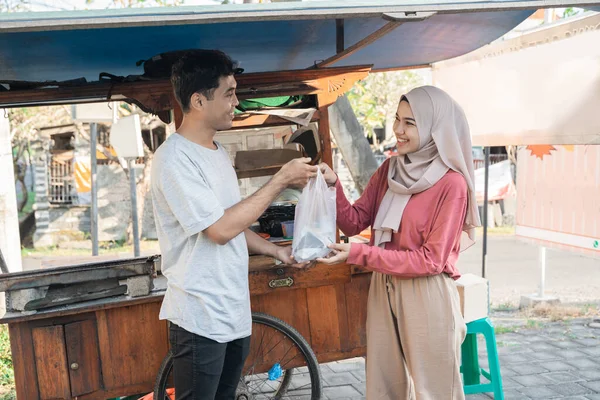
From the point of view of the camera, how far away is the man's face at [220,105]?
7.47 feet

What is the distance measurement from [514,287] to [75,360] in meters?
7.22

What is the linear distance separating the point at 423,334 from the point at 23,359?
6.41 feet

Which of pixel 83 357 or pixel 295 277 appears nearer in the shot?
pixel 83 357

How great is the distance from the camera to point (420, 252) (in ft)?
8.23

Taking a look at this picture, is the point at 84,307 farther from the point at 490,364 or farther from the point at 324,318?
the point at 490,364

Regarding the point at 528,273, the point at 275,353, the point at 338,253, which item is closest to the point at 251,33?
the point at 338,253

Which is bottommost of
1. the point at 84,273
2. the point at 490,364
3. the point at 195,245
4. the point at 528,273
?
the point at 528,273

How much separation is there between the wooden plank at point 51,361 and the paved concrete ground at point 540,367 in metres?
2.02

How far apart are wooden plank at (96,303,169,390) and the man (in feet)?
2.44

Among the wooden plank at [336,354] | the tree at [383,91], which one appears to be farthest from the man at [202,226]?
the tree at [383,91]

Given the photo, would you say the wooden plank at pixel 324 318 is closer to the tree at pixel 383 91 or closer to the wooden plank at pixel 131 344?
the wooden plank at pixel 131 344

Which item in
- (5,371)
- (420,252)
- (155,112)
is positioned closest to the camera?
(420,252)

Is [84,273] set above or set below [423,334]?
above

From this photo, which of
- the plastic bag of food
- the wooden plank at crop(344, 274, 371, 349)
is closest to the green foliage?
the wooden plank at crop(344, 274, 371, 349)
